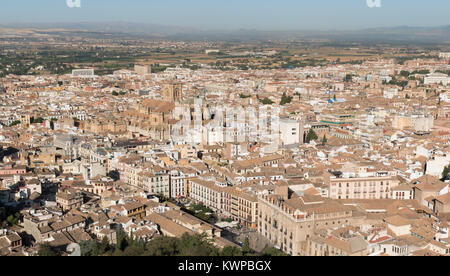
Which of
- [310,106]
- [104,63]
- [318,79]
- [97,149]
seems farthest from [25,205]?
[104,63]

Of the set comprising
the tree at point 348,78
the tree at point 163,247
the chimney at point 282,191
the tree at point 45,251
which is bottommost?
the tree at point 348,78

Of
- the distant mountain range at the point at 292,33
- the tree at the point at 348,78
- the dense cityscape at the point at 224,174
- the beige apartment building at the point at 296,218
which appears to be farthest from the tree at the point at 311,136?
the distant mountain range at the point at 292,33

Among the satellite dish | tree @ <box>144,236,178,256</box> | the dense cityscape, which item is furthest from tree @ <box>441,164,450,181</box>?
the satellite dish

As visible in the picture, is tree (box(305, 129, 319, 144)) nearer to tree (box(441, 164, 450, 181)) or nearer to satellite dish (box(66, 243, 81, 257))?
tree (box(441, 164, 450, 181))

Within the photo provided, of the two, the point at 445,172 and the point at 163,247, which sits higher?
the point at 163,247

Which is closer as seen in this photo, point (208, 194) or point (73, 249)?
point (73, 249)

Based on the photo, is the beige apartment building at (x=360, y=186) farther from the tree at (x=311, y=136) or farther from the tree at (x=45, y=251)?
the tree at (x=311, y=136)

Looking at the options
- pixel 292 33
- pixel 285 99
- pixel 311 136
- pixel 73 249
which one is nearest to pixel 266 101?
pixel 285 99

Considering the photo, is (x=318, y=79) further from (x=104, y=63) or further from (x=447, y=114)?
(x=104, y=63)

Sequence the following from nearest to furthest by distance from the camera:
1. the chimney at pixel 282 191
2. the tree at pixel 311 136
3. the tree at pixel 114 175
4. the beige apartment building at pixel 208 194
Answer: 1. the chimney at pixel 282 191
2. the beige apartment building at pixel 208 194
3. the tree at pixel 114 175
4. the tree at pixel 311 136

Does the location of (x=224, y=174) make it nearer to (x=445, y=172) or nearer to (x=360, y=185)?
(x=360, y=185)

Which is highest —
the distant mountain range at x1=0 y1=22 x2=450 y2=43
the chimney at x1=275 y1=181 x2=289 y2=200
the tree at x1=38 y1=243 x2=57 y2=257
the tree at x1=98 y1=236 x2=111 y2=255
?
the distant mountain range at x1=0 y1=22 x2=450 y2=43

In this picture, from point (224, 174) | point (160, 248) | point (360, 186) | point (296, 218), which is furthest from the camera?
point (224, 174)
